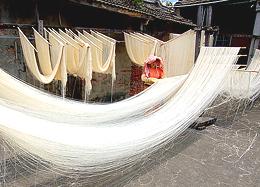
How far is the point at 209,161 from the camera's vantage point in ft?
12.1

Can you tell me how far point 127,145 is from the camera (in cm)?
256

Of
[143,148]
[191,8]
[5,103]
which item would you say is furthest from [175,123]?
[191,8]

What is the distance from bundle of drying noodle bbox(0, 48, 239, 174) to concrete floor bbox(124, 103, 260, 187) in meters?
0.48

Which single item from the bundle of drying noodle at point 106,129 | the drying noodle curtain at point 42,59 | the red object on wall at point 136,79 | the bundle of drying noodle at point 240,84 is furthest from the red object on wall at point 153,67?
the red object on wall at point 136,79

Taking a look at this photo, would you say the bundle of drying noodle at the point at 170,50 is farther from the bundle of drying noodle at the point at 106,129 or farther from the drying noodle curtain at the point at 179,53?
the bundle of drying noodle at the point at 106,129

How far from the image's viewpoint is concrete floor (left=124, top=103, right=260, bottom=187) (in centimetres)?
318

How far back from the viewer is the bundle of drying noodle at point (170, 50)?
15.9 ft

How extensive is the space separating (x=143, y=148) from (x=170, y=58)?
2784 mm

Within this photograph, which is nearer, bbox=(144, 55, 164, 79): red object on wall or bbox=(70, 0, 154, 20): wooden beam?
bbox=(70, 0, 154, 20): wooden beam

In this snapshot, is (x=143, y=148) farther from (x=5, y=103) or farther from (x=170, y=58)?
(x=170, y=58)

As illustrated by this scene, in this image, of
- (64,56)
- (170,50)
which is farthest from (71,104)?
(170,50)

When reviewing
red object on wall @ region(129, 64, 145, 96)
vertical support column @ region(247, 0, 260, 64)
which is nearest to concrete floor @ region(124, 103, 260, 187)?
red object on wall @ region(129, 64, 145, 96)

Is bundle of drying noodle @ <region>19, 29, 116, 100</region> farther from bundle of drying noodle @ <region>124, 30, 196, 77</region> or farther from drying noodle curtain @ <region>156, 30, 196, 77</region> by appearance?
drying noodle curtain @ <region>156, 30, 196, 77</region>

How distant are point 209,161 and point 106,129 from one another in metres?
1.85
